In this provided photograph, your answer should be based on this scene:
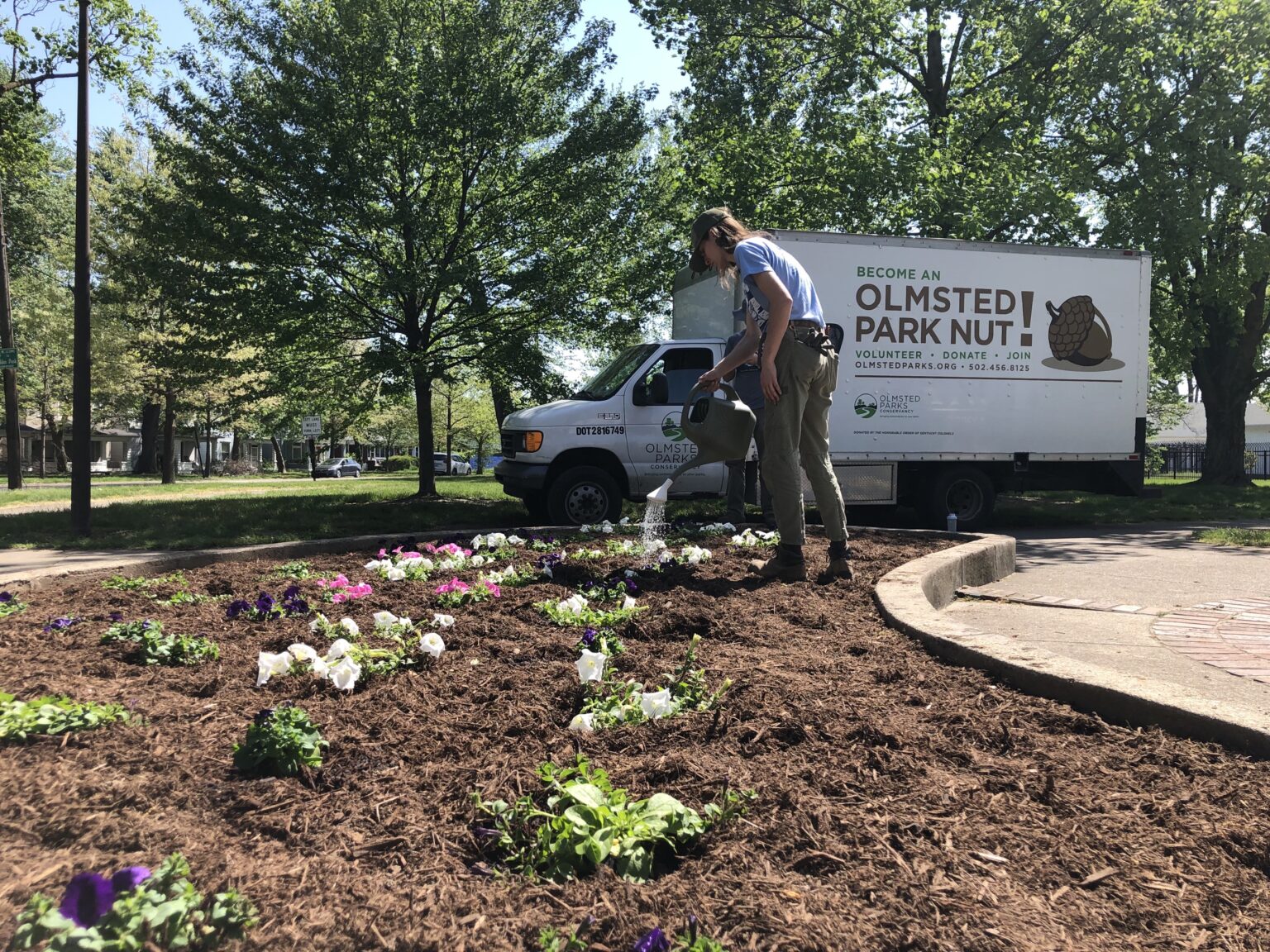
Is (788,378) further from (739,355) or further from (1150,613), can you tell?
(1150,613)

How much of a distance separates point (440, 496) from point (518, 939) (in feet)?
46.2

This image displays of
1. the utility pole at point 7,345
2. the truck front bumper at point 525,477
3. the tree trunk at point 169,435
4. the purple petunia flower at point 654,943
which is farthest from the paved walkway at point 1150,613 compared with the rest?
the tree trunk at point 169,435

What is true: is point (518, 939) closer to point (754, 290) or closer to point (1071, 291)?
point (754, 290)

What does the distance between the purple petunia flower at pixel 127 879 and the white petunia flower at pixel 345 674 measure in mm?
1197

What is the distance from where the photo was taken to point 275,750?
79.9 inches

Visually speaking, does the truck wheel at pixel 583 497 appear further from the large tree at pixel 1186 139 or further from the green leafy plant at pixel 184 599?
the large tree at pixel 1186 139

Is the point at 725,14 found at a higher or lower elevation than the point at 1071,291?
higher

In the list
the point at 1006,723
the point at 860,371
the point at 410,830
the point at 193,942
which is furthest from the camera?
the point at 860,371

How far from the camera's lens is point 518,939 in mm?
1407

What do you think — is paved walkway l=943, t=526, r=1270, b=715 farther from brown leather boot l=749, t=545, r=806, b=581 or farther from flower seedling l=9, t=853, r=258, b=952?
flower seedling l=9, t=853, r=258, b=952

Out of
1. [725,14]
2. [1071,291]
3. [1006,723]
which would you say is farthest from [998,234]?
[1006,723]

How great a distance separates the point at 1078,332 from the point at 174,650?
37.7ft

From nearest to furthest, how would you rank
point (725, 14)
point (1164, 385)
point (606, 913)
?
1. point (606, 913)
2. point (725, 14)
3. point (1164, 385)

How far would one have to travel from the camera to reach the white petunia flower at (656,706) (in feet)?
7.80
